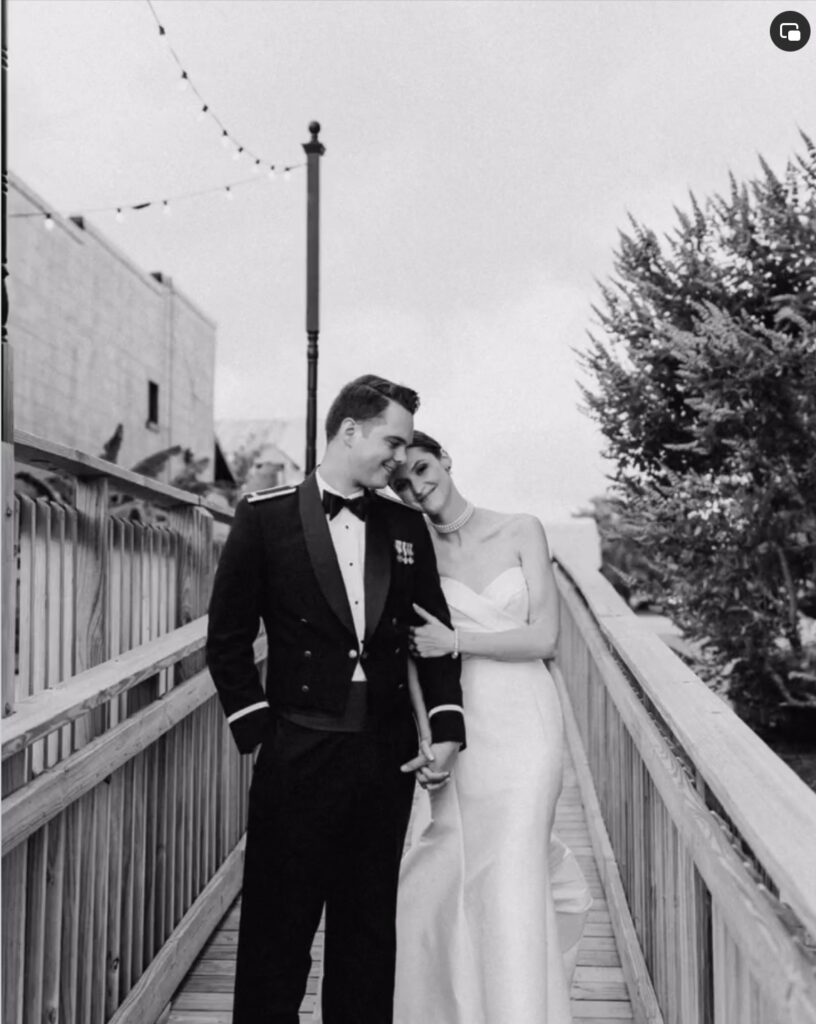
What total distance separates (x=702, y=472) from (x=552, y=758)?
6.27 m

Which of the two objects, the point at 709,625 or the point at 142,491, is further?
the point at 709,625

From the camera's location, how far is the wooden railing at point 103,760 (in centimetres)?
236

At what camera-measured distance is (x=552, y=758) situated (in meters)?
3.35

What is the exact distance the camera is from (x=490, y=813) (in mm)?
3266

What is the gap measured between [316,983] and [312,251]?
6.16 metres

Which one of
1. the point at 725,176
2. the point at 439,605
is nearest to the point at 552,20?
the point at 439,605

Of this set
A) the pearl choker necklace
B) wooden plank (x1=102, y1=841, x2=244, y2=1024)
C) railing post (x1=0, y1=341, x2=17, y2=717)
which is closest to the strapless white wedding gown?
the pearl choker necklace

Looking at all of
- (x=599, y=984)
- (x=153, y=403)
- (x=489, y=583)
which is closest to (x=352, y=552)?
(x=489, y=583)

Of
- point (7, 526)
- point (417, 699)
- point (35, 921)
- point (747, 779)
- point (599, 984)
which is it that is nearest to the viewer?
point (747, 779)

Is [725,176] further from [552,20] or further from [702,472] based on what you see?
[552,20]

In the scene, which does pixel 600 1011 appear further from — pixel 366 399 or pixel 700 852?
pixel 366 399

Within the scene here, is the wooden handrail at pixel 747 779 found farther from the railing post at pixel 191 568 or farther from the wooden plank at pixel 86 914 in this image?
the railing post at pixel 191 568

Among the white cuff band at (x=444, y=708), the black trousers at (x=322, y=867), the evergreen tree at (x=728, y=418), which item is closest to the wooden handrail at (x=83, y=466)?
the black trousers at (x=322, y=867)

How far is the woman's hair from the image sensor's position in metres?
3.25
